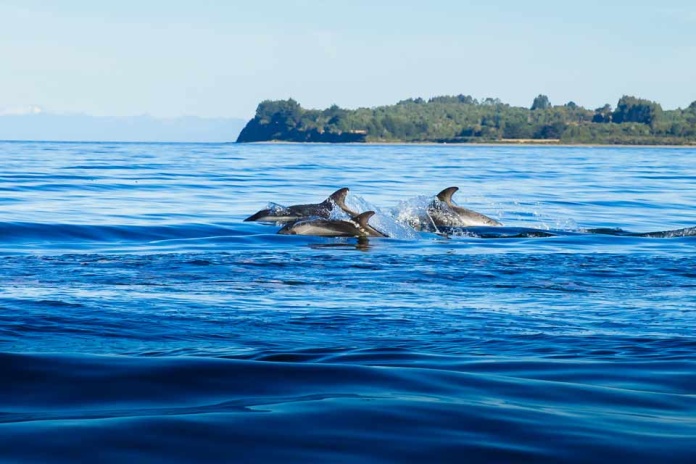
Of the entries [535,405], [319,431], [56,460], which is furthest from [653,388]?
[56,460]

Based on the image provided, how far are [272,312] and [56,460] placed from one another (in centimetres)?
455

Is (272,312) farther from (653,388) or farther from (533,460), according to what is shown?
(533,460)

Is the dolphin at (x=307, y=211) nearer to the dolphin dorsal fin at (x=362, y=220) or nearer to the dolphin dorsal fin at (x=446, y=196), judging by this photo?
the dolphin dorsal fin at (x=446, y=196)

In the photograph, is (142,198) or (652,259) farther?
(142,198)

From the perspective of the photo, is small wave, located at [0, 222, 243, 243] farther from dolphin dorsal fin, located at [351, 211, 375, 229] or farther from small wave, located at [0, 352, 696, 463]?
small wave, located at [0, 352, 696, 463]

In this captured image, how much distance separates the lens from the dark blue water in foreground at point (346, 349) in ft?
16.0

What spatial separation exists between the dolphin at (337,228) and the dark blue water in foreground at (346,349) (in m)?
0.47

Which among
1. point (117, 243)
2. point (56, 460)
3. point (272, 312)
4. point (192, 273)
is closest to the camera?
point (56, 460)

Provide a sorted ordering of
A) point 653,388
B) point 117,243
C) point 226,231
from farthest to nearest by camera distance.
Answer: point 226,231
point 117,243
point 653,388

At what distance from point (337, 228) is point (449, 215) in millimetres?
3362

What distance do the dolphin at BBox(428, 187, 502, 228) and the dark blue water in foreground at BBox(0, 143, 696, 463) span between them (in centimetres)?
242

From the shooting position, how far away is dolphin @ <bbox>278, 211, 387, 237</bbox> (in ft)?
55.0

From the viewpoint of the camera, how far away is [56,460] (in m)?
4.47

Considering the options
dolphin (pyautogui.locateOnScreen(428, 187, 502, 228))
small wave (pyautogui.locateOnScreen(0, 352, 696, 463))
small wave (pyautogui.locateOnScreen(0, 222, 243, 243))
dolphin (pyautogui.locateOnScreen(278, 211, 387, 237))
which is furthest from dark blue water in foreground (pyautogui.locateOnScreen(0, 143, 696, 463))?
dolphin (pyautogui.locateOnScreen(428, 187, 502, 228))
